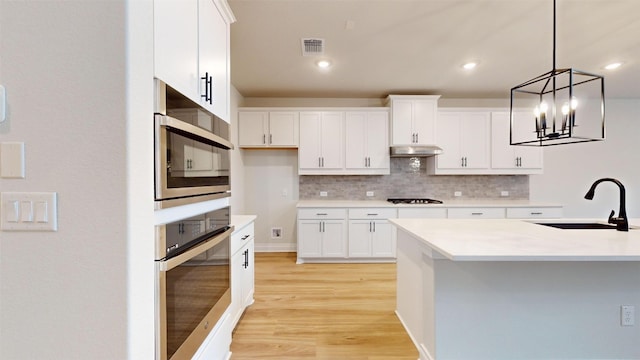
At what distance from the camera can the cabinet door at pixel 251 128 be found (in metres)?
4.40

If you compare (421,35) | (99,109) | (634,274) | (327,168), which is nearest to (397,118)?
(327,168)

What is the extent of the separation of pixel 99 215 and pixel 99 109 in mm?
340

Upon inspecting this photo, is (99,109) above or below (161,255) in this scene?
above

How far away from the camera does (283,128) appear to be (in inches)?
174

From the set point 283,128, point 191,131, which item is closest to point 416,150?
point 283,128

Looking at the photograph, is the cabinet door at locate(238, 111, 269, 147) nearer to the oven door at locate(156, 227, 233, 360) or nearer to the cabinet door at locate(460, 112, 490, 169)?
the oven door at locate(156, 227, 233, 360)

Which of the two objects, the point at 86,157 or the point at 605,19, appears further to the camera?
the point at 605,19

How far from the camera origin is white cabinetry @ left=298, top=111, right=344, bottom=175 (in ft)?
14.4

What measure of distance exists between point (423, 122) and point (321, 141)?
5.14ft

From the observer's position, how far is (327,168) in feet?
14.6

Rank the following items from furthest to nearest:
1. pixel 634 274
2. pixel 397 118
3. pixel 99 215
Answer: pixel 397 118 < pixel 634 274 < pixel 99 215

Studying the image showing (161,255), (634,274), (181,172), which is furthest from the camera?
(634,274)

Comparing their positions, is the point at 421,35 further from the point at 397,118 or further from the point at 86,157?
the point at 86,157

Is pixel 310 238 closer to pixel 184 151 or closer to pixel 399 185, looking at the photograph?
pixel 399 185
